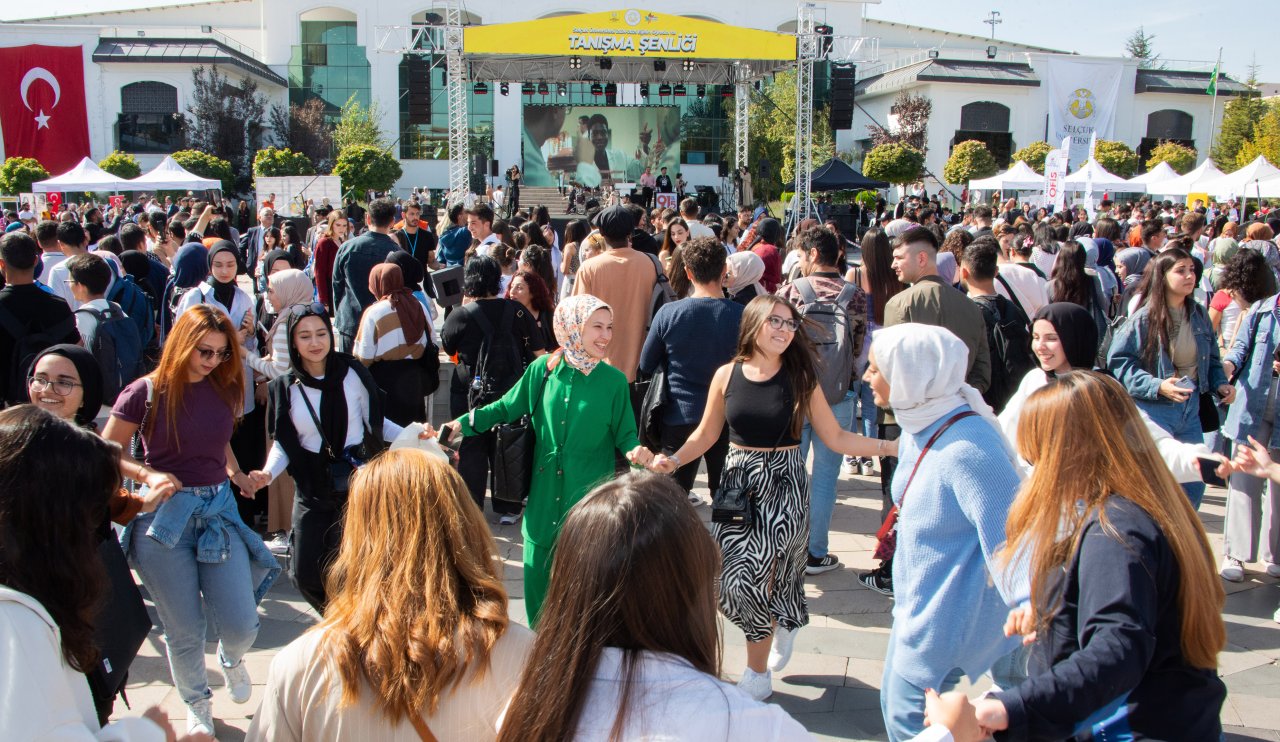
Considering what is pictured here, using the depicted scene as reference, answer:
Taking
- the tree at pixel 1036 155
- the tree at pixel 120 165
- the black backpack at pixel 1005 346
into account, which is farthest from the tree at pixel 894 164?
the tree at pixel 120 165

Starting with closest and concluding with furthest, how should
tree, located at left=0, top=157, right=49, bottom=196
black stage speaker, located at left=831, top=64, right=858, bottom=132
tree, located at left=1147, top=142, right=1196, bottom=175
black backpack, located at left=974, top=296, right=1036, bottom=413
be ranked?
1. black backpack, located at left=974, top=296, right=1036, bottom=413
2. black stage speaker, located at left=831, top=64, right=858, bottom=132
3. tree, located at left=0, top=157, right=49, bottom=196
4. tree, located at left=1147, top=142, right=1196, bottom=175

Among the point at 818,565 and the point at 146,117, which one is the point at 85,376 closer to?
the point at 818,565

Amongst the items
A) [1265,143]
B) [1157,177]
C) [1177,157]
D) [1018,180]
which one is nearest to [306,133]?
[1018,180]

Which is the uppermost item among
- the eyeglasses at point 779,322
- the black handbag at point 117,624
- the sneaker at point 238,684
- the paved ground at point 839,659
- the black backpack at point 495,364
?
the eyeglasses at point 779,322

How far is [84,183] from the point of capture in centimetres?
2306

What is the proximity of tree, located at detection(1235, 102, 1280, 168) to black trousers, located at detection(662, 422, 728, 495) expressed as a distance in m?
33.2

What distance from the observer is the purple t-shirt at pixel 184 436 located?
3490mm

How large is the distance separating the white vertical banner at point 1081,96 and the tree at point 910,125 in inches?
243

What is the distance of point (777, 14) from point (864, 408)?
49.0m

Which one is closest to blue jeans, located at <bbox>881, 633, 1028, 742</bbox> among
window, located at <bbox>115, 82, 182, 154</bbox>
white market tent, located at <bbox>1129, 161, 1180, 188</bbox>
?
white market tent, located at <bbox>1129, 161, 1180, 188</bbox>

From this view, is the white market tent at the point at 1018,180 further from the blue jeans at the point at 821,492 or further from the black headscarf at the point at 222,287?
the black headscarf at the point at 222,287

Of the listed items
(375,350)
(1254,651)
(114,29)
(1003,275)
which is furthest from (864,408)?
(114,29)

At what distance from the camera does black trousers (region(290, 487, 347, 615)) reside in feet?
11.9

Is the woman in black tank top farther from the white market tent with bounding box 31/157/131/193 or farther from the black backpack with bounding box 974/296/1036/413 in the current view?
the white market tent with bounding box 31/157/131/193
